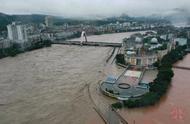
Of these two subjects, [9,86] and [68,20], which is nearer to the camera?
[9,86]

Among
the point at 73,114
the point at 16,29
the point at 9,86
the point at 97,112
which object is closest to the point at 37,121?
the point at 73,114

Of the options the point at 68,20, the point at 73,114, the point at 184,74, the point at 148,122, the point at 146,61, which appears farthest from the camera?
the point at 68,20

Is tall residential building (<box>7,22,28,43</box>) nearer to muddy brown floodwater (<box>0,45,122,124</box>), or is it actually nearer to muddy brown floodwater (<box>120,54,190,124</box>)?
muddy brown floodwater (<box>0,45,122,124</box>)

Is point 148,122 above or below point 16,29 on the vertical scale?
below

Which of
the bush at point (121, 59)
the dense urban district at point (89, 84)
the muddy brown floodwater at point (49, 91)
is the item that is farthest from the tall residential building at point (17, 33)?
the bush at point (121, 59)

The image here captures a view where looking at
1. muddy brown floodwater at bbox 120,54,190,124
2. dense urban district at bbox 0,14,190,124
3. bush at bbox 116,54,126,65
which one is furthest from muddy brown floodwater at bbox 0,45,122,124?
muddy brown floodwater at bbox 120,54,190,124

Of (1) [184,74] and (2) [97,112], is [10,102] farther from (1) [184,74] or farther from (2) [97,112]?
(1) [184,74]
